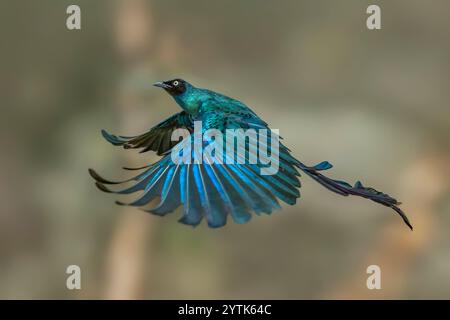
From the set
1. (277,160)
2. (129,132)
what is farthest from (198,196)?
(129,132)

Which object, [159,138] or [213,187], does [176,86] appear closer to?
[159,138]

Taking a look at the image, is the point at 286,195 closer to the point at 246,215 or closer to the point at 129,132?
the point at 246,215

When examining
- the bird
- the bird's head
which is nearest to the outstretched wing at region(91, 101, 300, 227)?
the bird

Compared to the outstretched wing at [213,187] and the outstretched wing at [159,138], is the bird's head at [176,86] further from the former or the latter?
the outstretched wing at [213,187]

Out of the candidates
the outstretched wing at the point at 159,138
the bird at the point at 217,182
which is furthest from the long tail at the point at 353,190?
the outstretched wing at the point at 159,138

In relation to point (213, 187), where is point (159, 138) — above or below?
above

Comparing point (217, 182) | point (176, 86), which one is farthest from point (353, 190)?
point (176, 86)
